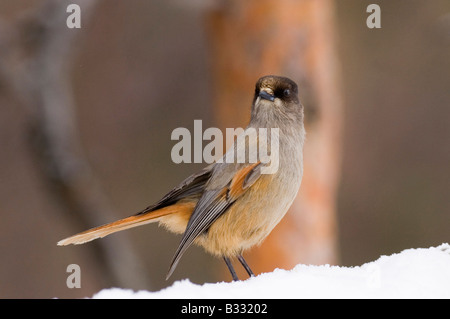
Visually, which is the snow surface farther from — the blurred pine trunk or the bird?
the blurred pine trunk

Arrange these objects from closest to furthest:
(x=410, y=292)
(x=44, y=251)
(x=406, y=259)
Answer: (x=410, y=292), (x=406, y=259), (x=44, y=251)

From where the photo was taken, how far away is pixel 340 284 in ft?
9.57

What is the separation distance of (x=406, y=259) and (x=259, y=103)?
1311 millimetres

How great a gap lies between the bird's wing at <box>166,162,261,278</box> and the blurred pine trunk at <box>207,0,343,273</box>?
295 cm

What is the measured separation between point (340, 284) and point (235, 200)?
43.5 inches

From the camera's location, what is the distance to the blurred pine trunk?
6781mm

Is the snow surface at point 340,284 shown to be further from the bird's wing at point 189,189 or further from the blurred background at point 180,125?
the blurred background at point 180,125

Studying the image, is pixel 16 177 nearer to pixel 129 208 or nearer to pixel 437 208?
pixel 129 208

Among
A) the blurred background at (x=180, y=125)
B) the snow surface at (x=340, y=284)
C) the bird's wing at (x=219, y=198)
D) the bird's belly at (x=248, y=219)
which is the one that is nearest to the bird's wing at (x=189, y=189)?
the bird's wing at (x=219, y=198)

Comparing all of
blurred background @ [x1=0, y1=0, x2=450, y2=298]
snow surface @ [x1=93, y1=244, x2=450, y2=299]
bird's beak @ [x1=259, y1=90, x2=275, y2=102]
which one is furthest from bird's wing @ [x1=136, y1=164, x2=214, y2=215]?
blurred background @ [x1=0, y1=0, x2=450, y2=298]

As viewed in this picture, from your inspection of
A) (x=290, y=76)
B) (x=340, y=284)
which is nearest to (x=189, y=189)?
(x=340, y=284)

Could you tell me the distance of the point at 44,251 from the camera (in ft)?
32.9

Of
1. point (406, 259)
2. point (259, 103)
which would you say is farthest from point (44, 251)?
point (406, 259)

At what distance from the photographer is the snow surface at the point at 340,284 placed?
2.79m
